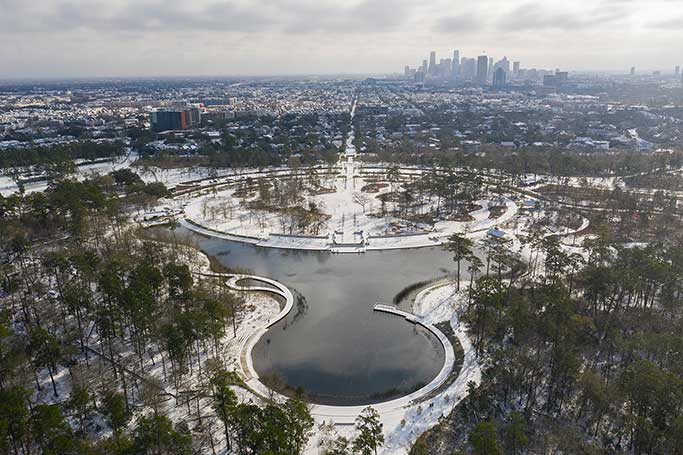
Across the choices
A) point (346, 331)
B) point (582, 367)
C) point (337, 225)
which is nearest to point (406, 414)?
point (346, 331)

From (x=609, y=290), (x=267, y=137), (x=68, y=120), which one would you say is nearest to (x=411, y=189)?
(x=609, y=290)

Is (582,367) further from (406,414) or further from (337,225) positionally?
(337,225)

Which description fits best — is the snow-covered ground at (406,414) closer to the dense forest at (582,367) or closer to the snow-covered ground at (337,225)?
the dense forest at (582,367)

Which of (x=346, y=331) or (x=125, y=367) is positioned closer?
(x=125, y=367)

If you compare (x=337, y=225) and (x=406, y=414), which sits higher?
(x=337, y=225)

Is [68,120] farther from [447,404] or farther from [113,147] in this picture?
[447,404]

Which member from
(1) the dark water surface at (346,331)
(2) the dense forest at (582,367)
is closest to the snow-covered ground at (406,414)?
(2) the dense forest at (582,367)

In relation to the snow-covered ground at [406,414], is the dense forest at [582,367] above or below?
above

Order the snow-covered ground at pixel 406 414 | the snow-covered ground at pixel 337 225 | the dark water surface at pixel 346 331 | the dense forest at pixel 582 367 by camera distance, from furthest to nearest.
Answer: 1. the snow-covered ground at pixel 337 225
2. the dark water surface at pixel 346 331
3. the snow-covered ground at pixel 406 414
4. the dense forest at pixel 582 367
